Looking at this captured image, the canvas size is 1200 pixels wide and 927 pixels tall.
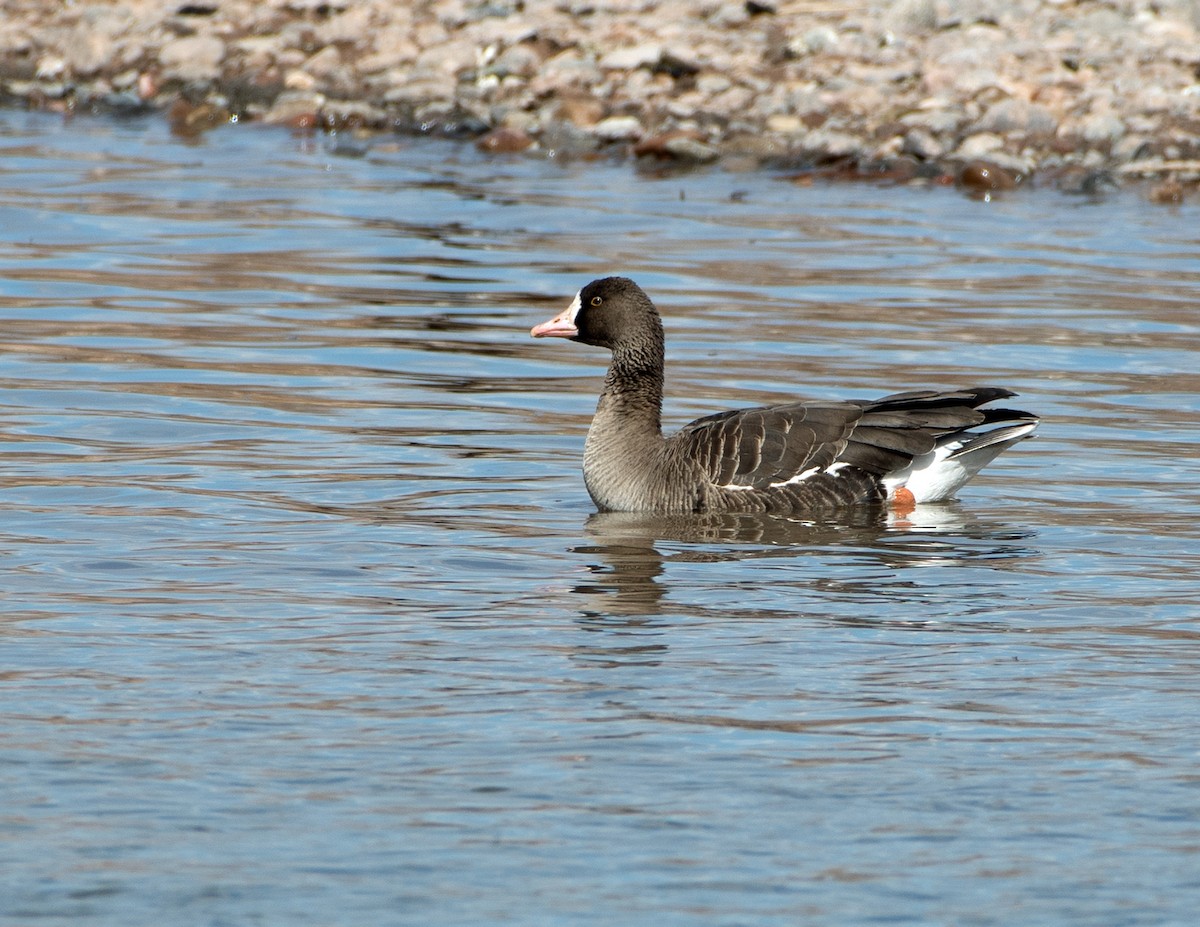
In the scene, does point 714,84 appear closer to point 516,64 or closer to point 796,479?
point 516,64

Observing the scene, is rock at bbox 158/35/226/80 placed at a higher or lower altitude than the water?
higher

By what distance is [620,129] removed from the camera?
84.2 ft

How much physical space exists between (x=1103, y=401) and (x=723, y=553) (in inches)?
192

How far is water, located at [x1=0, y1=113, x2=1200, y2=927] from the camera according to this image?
6324 millimetres

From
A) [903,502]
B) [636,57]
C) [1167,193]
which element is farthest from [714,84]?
[903,502]

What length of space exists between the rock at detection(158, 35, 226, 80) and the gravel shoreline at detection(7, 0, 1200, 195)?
0.03 m

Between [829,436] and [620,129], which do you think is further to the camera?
[620,129]

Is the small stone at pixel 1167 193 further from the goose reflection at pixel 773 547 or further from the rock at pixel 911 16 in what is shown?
the goose reflection at pixel 773 547

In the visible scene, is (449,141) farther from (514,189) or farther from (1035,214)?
(1035,214)

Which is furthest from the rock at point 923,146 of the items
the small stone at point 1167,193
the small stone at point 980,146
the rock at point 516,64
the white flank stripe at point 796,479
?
the white flank stripe at point 796,479

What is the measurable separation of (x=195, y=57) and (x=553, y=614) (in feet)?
68.9

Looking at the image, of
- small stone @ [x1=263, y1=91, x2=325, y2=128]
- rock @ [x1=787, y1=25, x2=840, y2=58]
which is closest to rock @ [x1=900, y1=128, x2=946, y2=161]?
rock @ [x1=787, y1=25, x2=840, y2=58]

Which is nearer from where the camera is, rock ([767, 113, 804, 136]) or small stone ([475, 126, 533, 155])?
rock ([767, 113, 804, 136])

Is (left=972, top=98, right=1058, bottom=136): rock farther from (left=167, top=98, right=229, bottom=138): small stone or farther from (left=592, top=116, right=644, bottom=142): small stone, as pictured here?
(left=167, top=98, right=229, bottom=138): small stone
